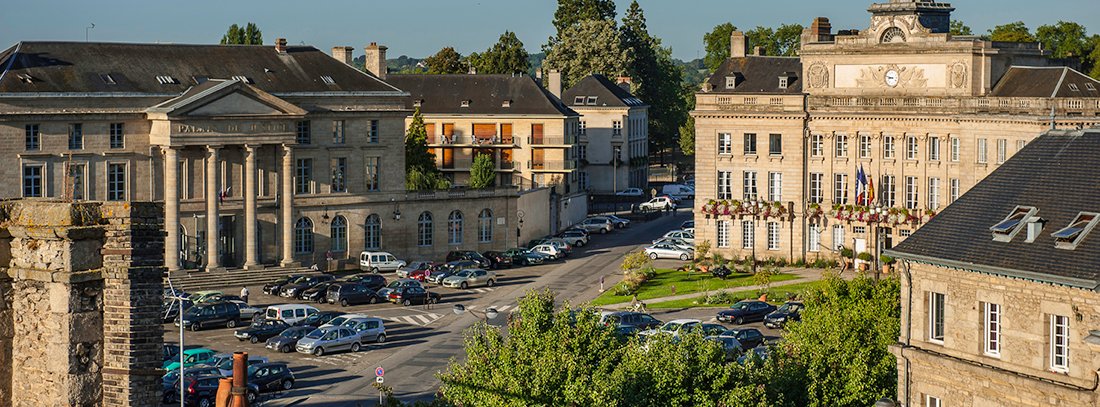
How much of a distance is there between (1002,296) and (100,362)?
25706mm

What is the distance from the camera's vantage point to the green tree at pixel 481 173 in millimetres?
119188

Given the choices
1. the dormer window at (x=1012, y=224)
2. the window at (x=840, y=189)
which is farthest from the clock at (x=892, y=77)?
the dormer window at (x=1012, y=224)

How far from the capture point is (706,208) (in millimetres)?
102188

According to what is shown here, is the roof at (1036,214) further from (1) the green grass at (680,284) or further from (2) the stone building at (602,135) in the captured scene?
(2) the stone building at (602,135)

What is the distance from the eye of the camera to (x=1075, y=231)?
4838 cm

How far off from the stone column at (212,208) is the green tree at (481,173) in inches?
1025

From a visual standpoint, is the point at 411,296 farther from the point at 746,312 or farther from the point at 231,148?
the point at 746,312

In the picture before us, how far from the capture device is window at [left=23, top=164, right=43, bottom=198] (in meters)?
91.6

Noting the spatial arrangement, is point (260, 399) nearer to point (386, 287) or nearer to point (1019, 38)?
point (386, 287)

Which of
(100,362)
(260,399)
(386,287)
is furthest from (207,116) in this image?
(100,362)

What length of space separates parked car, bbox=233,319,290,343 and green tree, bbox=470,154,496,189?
41309 mm

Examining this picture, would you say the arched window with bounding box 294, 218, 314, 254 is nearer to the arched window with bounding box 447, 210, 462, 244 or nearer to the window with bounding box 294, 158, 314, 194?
the window with bounding box 294, 158, 314, 194

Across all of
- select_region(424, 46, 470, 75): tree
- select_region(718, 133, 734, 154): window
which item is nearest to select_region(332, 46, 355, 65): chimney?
select_region(718, 133, 734, 154): window

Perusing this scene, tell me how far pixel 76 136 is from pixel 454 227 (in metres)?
24.5
